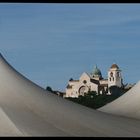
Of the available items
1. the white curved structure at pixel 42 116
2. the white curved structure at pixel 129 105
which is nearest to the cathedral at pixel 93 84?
the white curved structure at pixel 129 105

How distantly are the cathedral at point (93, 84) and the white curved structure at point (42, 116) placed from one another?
262 ft

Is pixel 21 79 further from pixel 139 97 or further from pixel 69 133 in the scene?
pixel 139 97

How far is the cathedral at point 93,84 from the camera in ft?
311

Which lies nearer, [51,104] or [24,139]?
[24,139]

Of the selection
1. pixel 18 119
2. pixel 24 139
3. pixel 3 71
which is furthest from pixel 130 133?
pixel 24 139

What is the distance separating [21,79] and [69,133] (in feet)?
9.56

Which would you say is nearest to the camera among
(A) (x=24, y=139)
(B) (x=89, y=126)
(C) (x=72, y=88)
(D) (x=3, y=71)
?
(A) (x=24, y=139)

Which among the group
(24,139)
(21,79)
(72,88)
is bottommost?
(24,139)

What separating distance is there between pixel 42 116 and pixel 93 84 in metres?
83.3

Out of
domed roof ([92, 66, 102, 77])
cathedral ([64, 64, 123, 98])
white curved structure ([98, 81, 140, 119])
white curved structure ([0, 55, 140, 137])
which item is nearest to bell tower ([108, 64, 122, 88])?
cathedral ([64, 64, 123, 98])

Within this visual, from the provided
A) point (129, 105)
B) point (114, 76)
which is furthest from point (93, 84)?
point (129, 105)

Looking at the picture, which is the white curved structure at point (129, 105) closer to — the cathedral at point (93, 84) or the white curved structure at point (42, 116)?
the white curved structure at point (42, 116)

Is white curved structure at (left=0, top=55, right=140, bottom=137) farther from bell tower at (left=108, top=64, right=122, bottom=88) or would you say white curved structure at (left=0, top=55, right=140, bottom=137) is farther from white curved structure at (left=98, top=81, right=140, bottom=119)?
bell tower at (left=108, top=64, right=122, bottom=88)

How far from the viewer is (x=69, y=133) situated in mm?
11086
